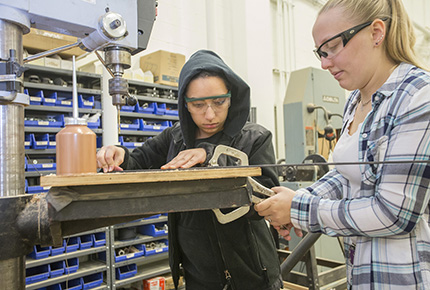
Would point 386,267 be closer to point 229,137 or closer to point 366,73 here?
point 366,73

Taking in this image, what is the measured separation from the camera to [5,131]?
73cm

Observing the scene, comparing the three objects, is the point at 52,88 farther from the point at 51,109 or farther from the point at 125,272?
the point at 125,272

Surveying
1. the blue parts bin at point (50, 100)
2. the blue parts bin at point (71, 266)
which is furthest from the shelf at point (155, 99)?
the blue parts bin at point (71, 266)

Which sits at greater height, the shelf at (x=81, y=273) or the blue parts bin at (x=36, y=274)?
the blue parts bin at (x=36, y=274)

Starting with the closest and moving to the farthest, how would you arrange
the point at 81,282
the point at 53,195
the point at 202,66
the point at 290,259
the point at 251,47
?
1. the point at 53,195
2. the point at 202,66
3. the point at 290,259
4. the point at 81,282
5. the point at 251,47

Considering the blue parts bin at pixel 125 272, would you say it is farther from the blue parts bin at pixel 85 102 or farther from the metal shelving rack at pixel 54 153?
the blue parts bin at pixel 85 102

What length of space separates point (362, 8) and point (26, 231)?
2.85ft

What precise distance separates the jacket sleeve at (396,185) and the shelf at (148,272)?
2.22m

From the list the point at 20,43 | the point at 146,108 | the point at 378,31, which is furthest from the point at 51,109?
the point at 378,31

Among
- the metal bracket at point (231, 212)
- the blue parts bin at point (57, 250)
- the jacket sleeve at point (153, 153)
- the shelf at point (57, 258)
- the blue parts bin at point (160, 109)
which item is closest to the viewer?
the metal bracket at point (231, 212)

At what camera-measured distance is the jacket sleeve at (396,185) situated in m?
0.64

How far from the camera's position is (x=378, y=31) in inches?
29.9

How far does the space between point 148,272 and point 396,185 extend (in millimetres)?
2453

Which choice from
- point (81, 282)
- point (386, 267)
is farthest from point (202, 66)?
point (81, 282)
